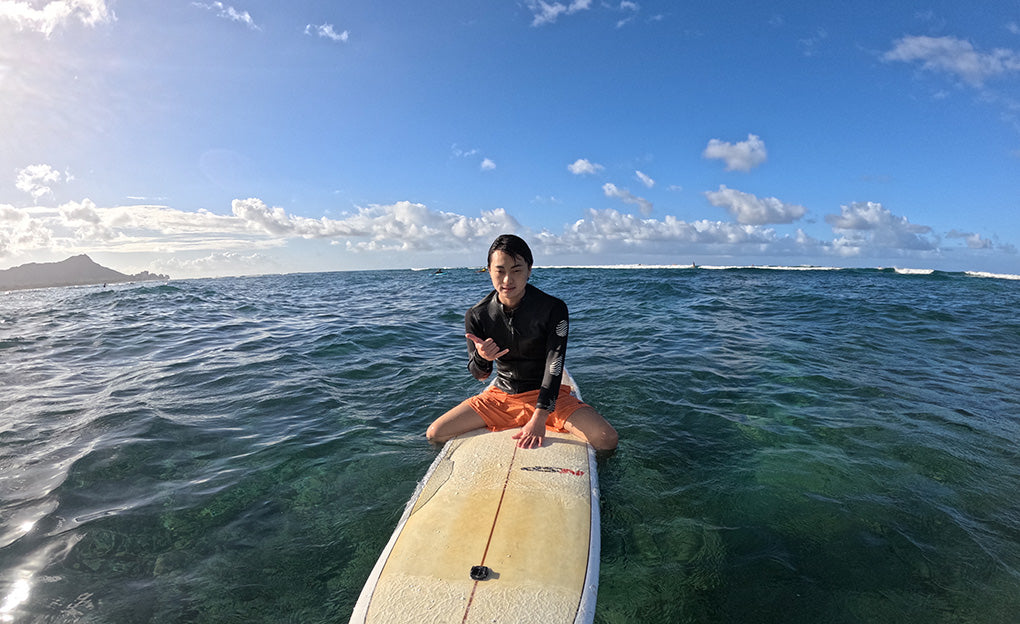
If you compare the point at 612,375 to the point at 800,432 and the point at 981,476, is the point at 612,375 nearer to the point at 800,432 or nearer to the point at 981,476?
the point at 800,432

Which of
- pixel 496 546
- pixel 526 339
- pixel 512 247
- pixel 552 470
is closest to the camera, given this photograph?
pixel 496 546

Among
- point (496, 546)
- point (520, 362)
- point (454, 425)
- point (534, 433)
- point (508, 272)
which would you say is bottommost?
point (496, 546)

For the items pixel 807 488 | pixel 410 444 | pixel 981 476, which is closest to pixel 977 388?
pixel 981 476

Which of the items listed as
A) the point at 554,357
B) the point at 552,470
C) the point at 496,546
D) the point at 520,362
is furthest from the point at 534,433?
the point at 496,546

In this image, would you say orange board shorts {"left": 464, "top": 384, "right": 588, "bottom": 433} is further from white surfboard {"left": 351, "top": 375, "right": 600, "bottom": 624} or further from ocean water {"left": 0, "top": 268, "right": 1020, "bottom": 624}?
ocean water {"left": 0, "top": 268, "right": 1020, "bottom": 624}

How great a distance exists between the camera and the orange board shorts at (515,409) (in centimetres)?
491

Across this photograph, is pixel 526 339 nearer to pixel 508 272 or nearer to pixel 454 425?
pixel 508 272

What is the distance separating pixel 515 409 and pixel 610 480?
127 centimetres

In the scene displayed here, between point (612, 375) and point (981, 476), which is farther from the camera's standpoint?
point (612, 375)

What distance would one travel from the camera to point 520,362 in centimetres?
501

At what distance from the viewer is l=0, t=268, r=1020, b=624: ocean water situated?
10.6 feet

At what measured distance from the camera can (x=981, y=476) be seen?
467cm

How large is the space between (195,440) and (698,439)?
677 centimetres

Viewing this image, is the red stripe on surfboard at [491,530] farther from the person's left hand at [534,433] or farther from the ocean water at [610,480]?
the ocean water at [610,480]
